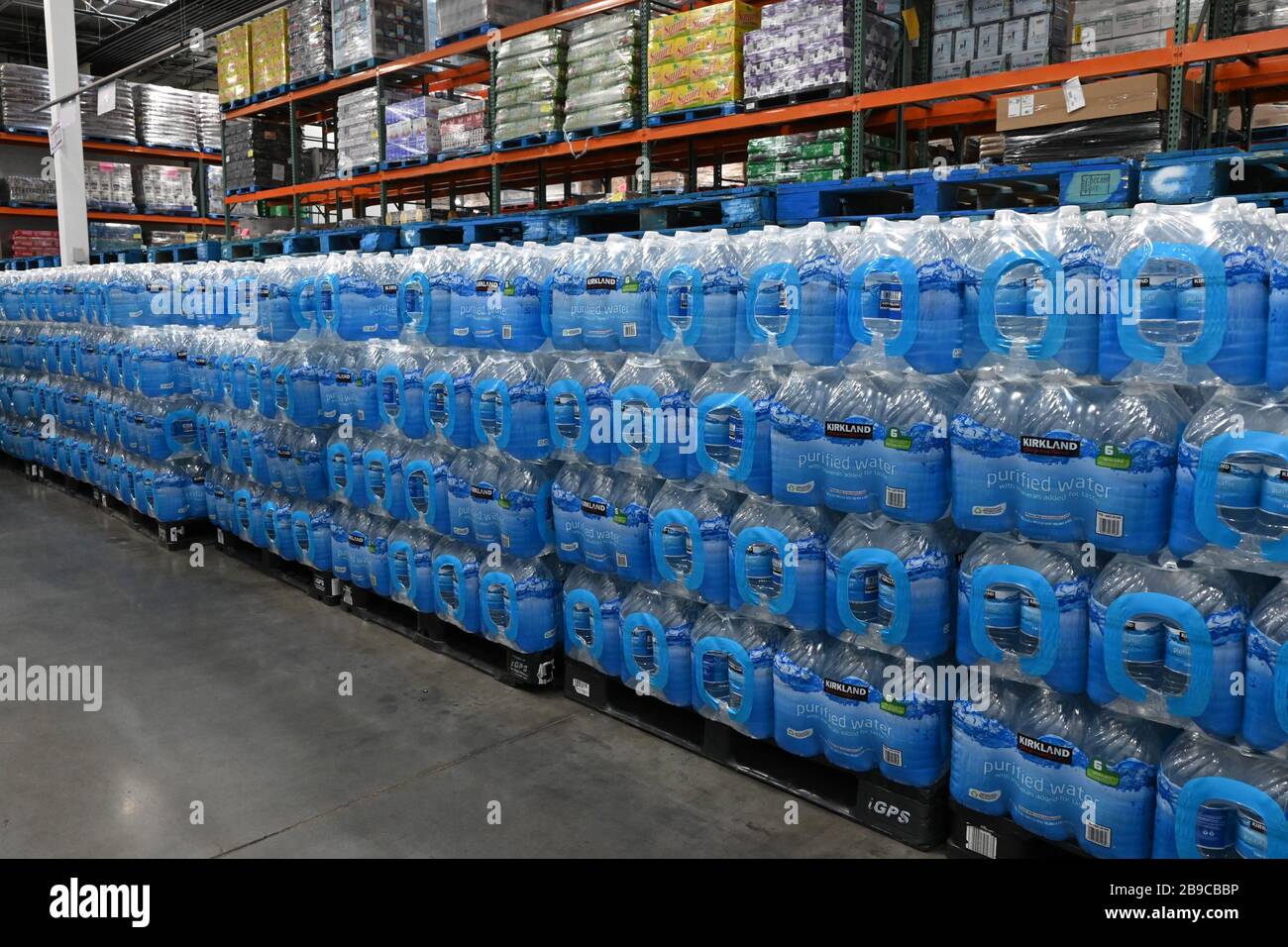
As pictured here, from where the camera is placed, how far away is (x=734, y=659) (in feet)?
13.3

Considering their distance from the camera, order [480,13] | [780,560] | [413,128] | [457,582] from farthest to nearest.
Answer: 1. [413,128]
2. [480,13]
3. [457,582]
4. [780,560]

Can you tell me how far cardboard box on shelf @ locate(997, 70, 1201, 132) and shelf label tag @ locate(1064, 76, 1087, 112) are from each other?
→ 0.04m

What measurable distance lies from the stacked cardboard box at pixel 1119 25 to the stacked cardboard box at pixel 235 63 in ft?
25.8

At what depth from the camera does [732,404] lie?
12.9 ft

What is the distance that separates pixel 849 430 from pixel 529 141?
4.51 m

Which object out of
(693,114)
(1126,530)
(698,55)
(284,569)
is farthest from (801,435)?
(284,569)

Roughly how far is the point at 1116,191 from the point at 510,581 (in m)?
3.28

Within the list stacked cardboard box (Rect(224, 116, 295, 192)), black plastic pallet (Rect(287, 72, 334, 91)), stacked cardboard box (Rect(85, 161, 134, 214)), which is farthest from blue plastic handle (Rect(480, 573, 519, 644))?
stacked cardboard box (Rect(85, 161, 134, 214))

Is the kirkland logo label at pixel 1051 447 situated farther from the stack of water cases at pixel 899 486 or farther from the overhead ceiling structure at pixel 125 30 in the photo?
the overhead ceiling structure at pixel 125 30

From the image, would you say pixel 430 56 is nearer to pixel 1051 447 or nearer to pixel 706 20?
pixel 706 20

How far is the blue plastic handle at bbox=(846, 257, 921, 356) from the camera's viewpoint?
11.0 feet

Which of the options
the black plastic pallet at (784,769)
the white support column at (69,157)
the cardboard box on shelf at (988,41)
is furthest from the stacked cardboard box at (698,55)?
the white support column at (69,157)

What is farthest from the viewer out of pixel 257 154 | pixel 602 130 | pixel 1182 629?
pixel 257 154

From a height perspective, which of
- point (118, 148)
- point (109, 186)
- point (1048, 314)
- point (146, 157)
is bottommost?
point (1048, 314)
